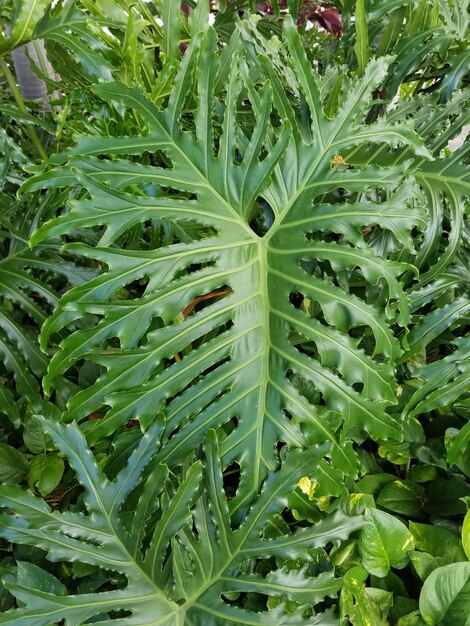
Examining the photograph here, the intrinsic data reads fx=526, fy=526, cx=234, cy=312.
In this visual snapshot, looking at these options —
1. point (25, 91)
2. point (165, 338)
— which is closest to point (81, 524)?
point (165, 338)

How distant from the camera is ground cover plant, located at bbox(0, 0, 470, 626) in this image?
778 millimetres

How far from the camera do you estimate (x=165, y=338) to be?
2.67 ft

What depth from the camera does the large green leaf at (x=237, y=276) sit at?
782 mm

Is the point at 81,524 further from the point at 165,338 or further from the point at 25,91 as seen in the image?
the point at 25,91

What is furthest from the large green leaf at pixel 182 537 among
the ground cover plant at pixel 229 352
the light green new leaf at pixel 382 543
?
the light green new leaf at pixel 382 543

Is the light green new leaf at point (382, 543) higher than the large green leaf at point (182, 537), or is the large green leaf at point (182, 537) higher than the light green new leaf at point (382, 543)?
the large green leaf at point (182, 537)

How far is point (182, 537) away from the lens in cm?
80

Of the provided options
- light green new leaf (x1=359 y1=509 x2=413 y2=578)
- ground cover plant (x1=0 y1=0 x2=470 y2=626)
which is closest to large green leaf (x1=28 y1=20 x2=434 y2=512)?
ground cover plant (x1=0 y1=0 x2=470 y2=626)

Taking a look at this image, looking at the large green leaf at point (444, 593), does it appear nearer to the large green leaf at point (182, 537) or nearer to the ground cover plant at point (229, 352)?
the ground cover plant at point (229, 352)

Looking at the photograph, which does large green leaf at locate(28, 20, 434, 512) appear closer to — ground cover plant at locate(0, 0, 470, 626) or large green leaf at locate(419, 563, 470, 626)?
ground cover plant at locate(0, 0, 470, 626)

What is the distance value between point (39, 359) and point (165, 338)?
0.37 metres

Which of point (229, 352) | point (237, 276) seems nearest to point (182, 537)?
point (229, 352)

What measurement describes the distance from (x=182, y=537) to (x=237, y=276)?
0.42m

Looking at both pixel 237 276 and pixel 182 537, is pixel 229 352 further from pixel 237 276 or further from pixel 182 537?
pixel 182 537
